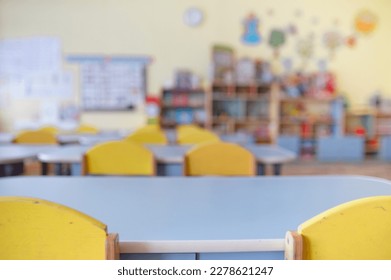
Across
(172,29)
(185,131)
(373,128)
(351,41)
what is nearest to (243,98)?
(172,29)

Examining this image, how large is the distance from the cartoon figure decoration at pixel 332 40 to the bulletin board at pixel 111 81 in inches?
115

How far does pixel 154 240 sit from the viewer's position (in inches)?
28.4

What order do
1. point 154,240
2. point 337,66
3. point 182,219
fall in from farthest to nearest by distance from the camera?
point 337,66 < point 182,219 < point 154,240

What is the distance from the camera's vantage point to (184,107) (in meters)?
6.08

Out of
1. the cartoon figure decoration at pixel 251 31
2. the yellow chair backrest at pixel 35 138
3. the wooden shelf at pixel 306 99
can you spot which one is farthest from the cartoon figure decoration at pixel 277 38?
the yellow chair backrest at pixel 35 138

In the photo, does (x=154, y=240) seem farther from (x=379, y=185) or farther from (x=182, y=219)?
(x=379, y=185)

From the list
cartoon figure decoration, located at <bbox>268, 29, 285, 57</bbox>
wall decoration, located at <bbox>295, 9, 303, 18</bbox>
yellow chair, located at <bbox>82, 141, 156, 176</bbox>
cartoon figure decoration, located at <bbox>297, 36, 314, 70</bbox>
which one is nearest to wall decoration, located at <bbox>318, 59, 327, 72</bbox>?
cartoon figure decoration, located at <bbox>297, 36, 314, 70</bbox>

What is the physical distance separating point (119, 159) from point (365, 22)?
589cm

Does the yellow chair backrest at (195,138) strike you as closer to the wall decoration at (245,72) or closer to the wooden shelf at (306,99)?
the wall decoration at (245,72)

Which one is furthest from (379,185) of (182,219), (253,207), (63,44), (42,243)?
(63,44)

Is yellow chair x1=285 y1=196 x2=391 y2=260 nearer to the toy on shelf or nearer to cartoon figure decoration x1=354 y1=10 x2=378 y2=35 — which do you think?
the toy on shelf

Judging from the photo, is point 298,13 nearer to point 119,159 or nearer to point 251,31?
point 251,31

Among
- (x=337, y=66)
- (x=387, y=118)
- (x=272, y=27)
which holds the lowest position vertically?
(x=387, y=118)
